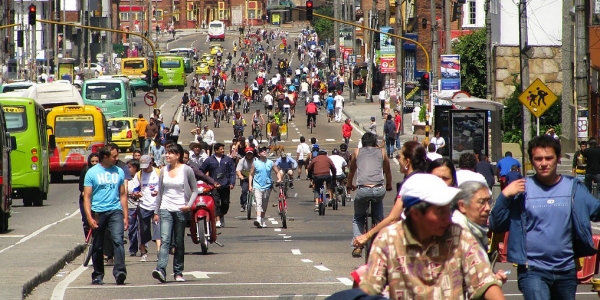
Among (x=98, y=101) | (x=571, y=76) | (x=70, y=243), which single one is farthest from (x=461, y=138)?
(x=98, y=101)

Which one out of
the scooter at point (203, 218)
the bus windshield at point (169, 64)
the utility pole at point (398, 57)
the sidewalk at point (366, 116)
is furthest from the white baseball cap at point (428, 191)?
the bus windshield at point (169, 64)

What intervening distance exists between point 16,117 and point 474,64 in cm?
3575

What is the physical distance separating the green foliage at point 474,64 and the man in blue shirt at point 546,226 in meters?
55.1

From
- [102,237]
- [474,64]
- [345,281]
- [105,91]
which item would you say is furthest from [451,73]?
[102,237]

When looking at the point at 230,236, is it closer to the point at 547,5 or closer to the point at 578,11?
the point at 578,11

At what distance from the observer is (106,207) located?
1435cm

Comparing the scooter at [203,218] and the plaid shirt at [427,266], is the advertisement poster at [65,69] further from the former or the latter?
the plaid shirt at [427,266]

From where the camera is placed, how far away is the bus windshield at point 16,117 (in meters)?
31.2

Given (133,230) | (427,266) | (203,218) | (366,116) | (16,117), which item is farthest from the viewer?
(366,116)

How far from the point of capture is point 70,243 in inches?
753

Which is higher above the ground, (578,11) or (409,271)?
(578,11)

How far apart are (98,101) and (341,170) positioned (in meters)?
28.8

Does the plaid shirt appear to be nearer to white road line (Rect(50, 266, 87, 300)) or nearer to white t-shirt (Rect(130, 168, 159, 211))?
white road line (Rect(50, 266, 87, 300))

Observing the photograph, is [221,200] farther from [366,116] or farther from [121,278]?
[366,116]
